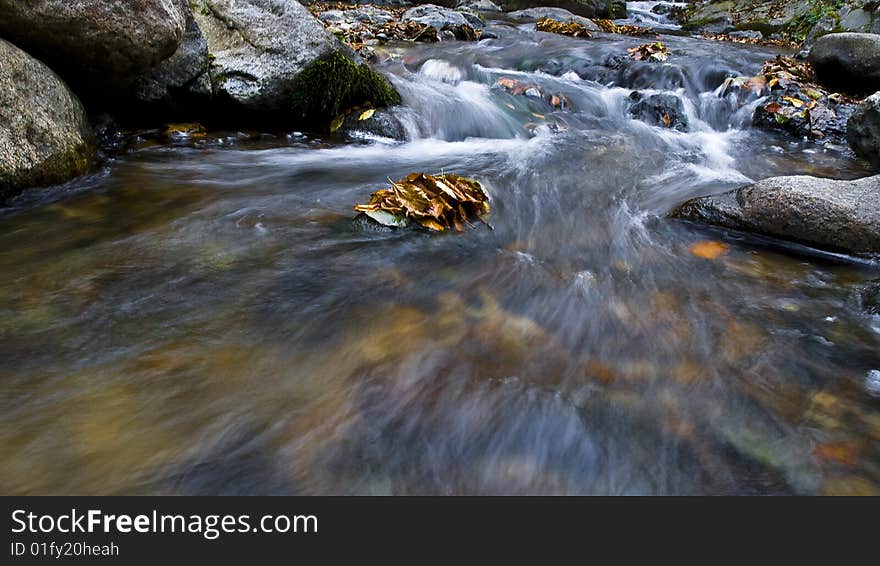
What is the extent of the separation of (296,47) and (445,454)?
17.6 feet

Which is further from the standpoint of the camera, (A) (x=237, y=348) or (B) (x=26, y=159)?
(B) (x=26, y=159)

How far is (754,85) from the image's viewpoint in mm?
8047

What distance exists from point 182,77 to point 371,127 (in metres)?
2.07

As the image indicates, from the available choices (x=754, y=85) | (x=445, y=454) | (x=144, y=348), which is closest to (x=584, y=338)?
(x=445, y=454)

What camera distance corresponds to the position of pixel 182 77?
568 centimetres

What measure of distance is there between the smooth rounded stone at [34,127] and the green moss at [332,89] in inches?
91.8

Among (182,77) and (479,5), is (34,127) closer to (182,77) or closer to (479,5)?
(182,77)

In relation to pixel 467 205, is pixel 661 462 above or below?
below

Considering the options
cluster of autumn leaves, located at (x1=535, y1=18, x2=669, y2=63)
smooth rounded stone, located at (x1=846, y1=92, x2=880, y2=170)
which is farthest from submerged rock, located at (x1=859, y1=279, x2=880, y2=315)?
cluster of autumn leaves, located at (x1=535, y1=18, x2=669, y2=63)

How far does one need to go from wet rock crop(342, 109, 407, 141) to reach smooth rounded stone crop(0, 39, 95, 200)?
2.72 metres

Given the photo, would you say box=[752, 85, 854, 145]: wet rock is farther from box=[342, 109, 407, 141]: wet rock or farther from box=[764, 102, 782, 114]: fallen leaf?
box=[342, 109, 407, 141]: wet rock
